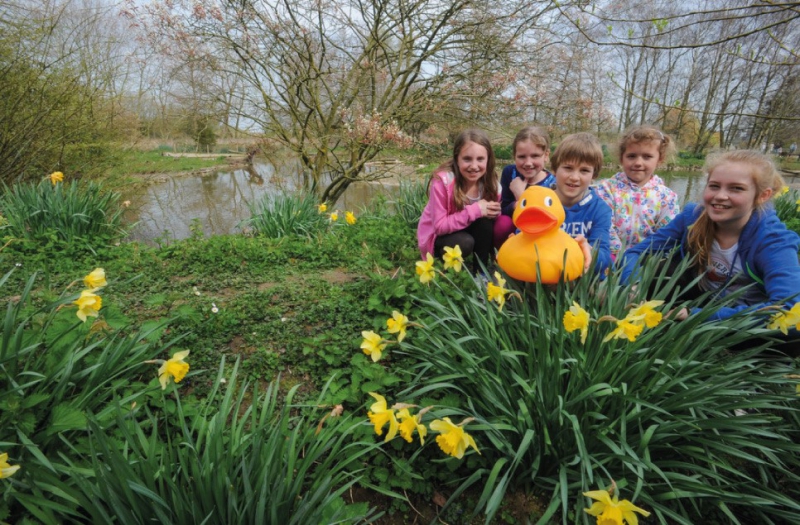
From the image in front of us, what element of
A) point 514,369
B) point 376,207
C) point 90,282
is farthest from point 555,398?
point 376,207

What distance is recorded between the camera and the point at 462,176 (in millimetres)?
2822

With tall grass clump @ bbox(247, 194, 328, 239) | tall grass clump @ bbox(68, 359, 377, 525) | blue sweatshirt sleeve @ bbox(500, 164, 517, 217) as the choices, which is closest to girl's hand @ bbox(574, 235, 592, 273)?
blue sweatshirt sleeve @ bbox(500, 164, 517, 217)

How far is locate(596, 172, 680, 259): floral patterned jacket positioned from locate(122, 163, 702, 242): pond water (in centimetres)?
336

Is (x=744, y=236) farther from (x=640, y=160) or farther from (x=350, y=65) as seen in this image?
(x=350, y=65)

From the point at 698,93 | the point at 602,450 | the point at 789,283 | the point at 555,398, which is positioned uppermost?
the point at 698,93

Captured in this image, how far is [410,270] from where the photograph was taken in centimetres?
288

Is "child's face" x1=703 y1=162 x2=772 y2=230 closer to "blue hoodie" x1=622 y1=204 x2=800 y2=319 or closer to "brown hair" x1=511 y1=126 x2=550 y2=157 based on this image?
"blue hoodie" x1=622 y1=204 x2=800 y2=319

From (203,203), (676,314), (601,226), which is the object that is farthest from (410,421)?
(203,203)

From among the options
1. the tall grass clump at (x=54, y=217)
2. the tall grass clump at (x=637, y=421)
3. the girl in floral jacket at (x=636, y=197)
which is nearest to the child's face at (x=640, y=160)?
the girl in floral jacket at (x=636, y=197)

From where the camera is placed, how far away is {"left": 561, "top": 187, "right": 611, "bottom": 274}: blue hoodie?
2330mm

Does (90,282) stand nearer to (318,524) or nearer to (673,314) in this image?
(318,524)

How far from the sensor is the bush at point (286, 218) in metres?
4.37

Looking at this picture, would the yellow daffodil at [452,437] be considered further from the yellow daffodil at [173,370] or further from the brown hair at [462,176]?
the brown hair at [462,176]

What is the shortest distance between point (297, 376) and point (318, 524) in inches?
33.1
